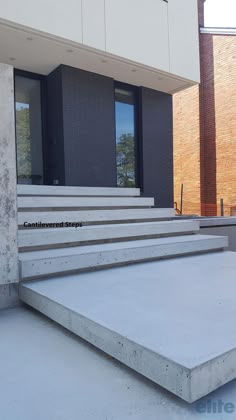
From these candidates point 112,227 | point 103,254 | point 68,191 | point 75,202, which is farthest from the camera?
point 68,191

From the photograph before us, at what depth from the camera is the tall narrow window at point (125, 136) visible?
6.38 meters

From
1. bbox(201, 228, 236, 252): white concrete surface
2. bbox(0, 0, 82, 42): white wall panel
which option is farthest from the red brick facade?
bbox(0, 0, 82, 42): white wall panel

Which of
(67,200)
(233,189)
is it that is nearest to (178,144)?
(233,189)

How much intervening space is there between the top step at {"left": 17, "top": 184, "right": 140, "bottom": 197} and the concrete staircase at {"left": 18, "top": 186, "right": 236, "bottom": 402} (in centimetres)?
1

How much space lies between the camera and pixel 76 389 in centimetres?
138

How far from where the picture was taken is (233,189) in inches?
380

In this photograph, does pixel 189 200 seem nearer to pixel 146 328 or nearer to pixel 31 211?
pixel 31 211

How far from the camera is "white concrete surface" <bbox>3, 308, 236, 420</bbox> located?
1.23m

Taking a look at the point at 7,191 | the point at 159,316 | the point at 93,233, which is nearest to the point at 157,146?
the point at 93,233

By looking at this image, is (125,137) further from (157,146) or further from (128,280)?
(128,280)

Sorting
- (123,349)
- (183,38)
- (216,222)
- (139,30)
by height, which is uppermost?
(183,38)

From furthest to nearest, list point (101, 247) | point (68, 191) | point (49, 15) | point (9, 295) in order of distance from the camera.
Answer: point (49, 15) < point (68, 191) < point (101, 247) < point (9, 295)

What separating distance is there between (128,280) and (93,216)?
4.16 feet

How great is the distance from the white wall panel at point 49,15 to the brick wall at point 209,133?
6450 millimetres
